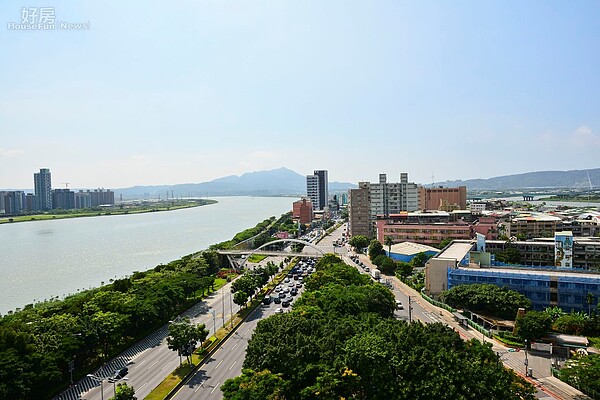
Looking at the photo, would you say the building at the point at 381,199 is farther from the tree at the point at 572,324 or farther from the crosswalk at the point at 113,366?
the crosswalk at the point at 113,366

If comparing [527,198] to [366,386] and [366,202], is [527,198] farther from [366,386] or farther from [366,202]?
[366,386]

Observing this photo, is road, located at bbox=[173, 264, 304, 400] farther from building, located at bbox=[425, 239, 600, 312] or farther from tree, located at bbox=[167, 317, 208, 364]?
building, located at bbox=[425, 239, 600, 312]

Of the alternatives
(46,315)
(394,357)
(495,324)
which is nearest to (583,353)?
(495,324)

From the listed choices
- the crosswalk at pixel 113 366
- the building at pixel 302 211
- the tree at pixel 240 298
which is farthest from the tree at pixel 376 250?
the building at pixel 302 211

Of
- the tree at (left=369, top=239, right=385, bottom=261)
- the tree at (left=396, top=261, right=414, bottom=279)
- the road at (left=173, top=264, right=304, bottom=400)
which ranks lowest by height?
the road at (left=173, top=264, right=304, bottom=400)

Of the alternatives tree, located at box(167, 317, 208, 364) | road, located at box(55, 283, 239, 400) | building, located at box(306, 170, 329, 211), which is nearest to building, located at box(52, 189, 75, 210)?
building, located at box(306, 170, 329, 211)
